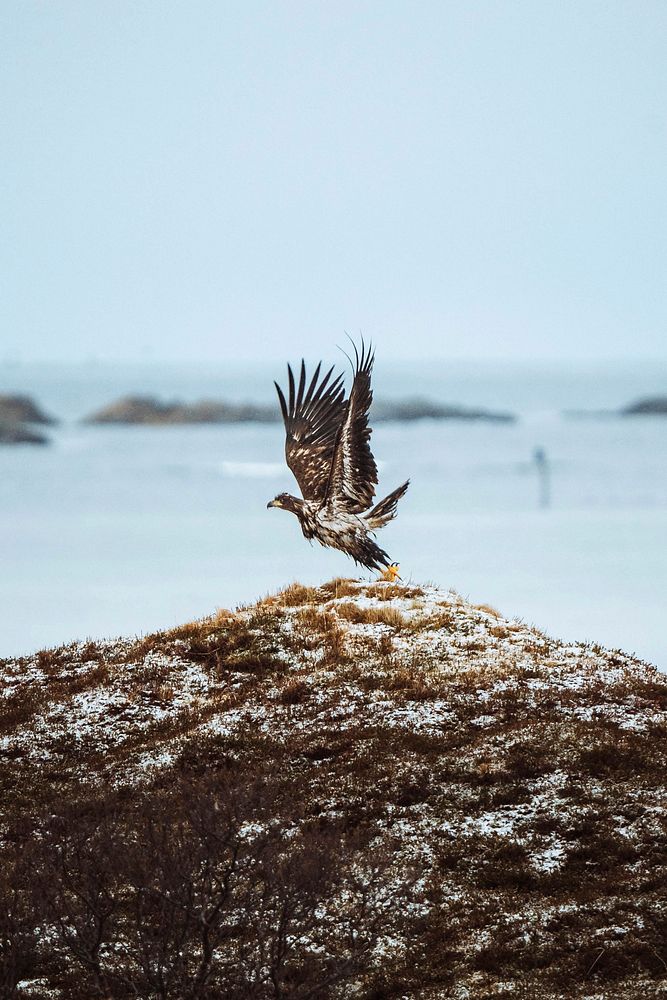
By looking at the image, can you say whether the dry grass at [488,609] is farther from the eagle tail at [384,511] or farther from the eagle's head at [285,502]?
the eagle's head at [285,502]

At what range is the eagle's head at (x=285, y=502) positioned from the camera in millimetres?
20031

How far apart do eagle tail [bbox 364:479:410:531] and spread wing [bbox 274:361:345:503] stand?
4.41 feet

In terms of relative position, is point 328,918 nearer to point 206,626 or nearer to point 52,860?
point 52,860

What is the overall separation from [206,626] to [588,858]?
377 inches

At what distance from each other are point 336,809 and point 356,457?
268 inches

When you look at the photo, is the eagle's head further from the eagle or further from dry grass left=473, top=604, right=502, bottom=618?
dry grass left=473, top=604, right=502, bottom=618

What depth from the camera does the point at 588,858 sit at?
521 inches

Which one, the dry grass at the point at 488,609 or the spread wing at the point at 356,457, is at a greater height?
the spread wing at the point at 356,457

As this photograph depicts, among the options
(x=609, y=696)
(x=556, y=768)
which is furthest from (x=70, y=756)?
(x=609, y=696)

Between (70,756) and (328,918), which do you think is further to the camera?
(70,756)

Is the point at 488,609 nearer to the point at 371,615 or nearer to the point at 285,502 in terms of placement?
the point at 371,615

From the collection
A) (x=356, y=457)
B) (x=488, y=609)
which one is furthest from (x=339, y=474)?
(x=488, y=609)

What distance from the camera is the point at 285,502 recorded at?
2008 cm

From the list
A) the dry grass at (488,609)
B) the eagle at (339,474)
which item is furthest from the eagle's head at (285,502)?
the dry grass at (488,609)
